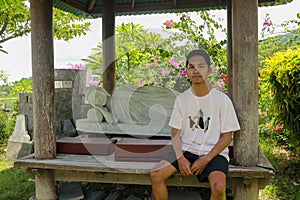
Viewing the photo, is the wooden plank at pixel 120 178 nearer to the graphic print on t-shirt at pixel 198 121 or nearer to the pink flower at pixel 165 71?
the graphic print on t-shirt at pixel 198 121

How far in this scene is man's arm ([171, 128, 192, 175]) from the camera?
86.8 inches

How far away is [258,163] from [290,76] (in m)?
1.67

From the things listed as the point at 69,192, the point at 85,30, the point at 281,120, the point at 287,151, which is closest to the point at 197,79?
the point at 69,192

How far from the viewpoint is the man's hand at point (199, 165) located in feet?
7.16

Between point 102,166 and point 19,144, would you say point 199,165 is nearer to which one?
point 102,166

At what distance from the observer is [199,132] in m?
2.32

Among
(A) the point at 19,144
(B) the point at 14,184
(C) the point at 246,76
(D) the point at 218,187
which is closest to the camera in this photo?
(D) the point at 218,187

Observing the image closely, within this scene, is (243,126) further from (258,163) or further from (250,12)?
(250,12)

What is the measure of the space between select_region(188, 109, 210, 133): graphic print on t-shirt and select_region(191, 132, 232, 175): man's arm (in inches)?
6.0

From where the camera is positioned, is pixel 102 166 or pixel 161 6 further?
pixel 161 6

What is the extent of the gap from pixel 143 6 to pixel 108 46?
3.16 ft

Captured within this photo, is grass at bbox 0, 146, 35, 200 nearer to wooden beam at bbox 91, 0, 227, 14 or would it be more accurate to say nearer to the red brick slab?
the red brick slab

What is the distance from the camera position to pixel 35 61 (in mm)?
2771

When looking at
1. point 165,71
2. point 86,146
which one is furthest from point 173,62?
point 86,146
